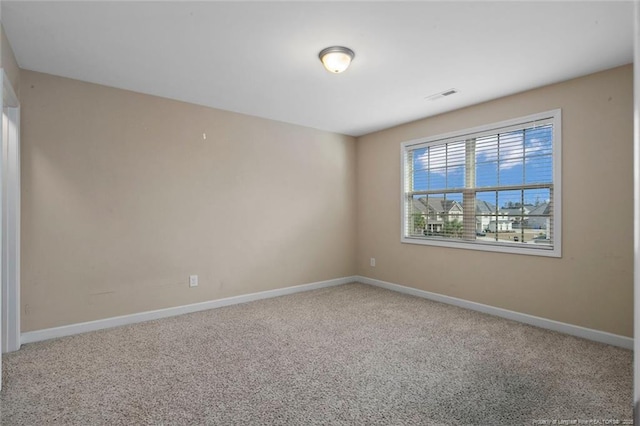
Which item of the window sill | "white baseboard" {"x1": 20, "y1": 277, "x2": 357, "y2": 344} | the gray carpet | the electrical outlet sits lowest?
the gray carpet

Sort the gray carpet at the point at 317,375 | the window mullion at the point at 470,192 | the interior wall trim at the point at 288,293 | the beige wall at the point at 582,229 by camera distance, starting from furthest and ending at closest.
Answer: the window mullion at the point at 470,192, the interior wall trim at the point at 288,293, the beige wall at the point at 582,229, the gray carpet at the point at 317,375

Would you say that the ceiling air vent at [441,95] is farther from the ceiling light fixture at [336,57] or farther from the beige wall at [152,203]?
the beige wall at [152,203]

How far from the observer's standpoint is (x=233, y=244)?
4.23 meters

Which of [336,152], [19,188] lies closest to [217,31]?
[19,188]

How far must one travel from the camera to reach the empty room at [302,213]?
216 cm

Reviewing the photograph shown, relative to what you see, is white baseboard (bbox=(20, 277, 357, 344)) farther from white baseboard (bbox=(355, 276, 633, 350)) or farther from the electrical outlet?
white baseboard (bbox=(355, 276, 633, 350))

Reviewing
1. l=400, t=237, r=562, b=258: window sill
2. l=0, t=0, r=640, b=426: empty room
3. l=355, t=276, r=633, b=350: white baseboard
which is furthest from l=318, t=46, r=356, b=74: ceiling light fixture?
l=355, t=276, r=633, b=350: white baseboard

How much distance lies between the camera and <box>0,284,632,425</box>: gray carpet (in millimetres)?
1957

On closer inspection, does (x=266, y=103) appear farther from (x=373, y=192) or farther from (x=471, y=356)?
(x=471, y=356)

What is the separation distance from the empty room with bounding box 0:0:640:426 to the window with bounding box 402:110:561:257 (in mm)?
26

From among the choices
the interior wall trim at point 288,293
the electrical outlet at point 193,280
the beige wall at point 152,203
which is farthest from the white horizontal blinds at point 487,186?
the electrical outlet at point 193,280

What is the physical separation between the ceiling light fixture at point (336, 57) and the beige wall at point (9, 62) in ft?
7.38

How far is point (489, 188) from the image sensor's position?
390 cm

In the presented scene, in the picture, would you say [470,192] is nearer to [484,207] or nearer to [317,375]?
[484,207]
